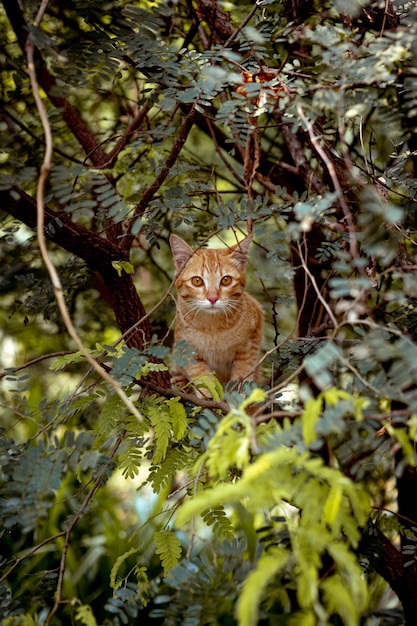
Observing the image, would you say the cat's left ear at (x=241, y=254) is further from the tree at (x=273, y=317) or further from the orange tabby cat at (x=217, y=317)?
the tree at (x=273, y=317)

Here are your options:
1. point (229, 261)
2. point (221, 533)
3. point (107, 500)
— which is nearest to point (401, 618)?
point (221, 533)

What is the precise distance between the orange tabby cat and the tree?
15 centimetres

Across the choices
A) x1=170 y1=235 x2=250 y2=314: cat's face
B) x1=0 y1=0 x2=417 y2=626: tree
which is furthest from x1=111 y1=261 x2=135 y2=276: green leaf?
x1=170 y1=235 x2=250 y2=314: cat's face

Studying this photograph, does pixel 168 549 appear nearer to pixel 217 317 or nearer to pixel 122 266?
pixel 122 266

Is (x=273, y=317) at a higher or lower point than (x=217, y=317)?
higher

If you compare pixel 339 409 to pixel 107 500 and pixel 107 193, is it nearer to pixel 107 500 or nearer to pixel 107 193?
pixel 107 193

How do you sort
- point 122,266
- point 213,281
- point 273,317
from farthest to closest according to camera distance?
1. point 213,281
2. point 273,317
3. point 122,266

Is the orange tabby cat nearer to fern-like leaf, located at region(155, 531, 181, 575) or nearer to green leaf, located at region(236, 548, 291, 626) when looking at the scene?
fern-like leaf, located at region(155, 531, 181, 575)

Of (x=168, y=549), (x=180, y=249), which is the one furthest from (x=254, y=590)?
(x=180, y=249)

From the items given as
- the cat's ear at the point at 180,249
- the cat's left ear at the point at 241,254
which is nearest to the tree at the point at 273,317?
the cat's left ear at the point at 241,254

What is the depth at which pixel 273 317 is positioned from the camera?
89.8 inches

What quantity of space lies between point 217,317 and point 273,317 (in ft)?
2.30

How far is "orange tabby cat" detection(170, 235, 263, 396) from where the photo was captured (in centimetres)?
286

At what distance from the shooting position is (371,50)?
144cm
